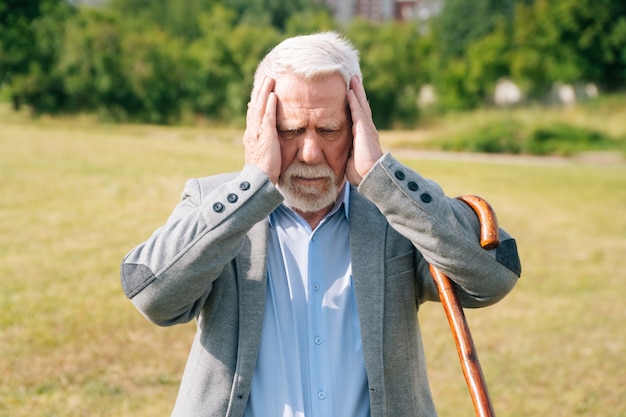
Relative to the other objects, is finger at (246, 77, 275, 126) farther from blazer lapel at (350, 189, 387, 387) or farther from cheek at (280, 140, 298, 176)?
blazer lapel at (350, 189, 387, 387)

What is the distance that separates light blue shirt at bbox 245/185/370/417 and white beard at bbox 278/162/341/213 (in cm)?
8

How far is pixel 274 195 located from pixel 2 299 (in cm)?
495

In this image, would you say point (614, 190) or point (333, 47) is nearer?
point (333, 47)

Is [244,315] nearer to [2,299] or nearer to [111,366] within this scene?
[111,366]

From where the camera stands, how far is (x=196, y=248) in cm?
189

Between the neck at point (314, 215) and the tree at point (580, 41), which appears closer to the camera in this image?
the neck at point (314, 215)

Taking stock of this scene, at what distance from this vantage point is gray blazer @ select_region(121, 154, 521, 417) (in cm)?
192

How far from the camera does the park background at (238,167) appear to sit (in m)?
5.10

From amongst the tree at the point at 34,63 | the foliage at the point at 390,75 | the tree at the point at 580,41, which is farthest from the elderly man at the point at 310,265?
the foliage at the point at 390,75

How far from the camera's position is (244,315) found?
2006 millimetres

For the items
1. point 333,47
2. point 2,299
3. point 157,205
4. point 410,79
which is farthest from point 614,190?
point 410,79

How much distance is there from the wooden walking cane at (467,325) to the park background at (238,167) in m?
2.82

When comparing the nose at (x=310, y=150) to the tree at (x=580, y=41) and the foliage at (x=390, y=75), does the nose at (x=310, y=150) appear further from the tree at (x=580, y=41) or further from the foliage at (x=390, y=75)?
the foliage at (x=390, y=75)

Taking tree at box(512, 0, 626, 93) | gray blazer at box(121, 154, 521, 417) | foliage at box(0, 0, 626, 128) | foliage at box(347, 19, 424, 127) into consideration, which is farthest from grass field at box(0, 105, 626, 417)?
foliage at box(347, 19, 424, 127)
